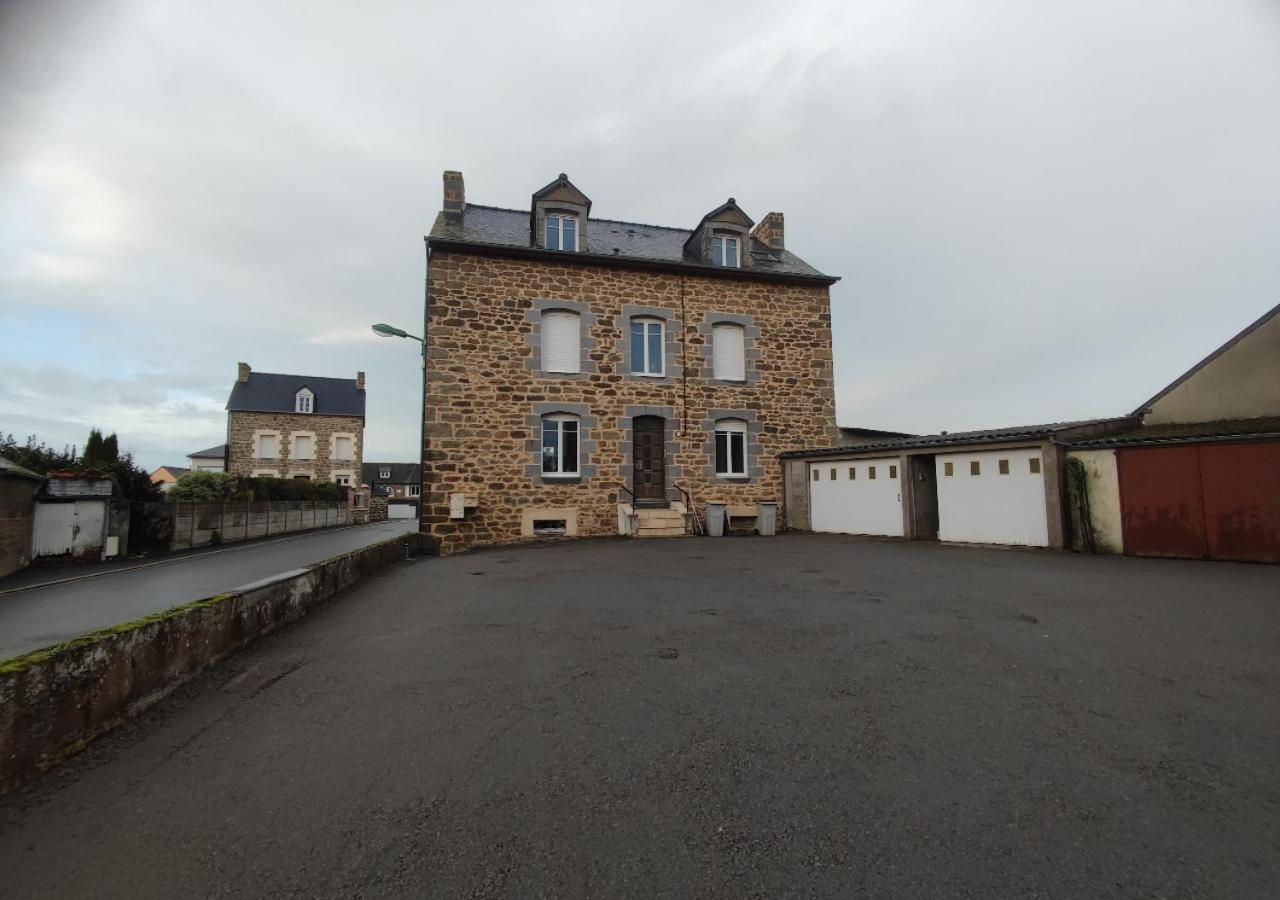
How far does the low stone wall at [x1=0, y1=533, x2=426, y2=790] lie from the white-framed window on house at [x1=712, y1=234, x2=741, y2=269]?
13.8 metres

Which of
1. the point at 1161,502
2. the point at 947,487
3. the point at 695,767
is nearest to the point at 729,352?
the point at 947,487

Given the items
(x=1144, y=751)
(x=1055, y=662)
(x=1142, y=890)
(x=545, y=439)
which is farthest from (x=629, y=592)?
(x=545, y=439)

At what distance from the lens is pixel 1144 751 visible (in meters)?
2.81

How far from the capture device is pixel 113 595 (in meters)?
8.10

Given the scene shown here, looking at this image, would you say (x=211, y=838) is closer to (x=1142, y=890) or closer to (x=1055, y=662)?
(x=1142, y=890)

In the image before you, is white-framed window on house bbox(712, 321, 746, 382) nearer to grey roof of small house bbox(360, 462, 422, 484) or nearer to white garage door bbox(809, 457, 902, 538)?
white garage door bbox(809, 457, 902, 538)

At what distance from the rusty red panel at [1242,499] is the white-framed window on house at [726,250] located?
1080cm

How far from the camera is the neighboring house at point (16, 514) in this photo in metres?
10.7

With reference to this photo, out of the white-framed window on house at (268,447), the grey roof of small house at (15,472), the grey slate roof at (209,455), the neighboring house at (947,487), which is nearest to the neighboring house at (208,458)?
the grey slate roof at (209,455)

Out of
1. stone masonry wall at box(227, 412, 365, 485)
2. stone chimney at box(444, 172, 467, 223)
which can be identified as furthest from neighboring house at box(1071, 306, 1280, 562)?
stone masonry wall at box(227, 412, 365, 485)

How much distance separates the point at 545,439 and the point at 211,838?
39.2 ft

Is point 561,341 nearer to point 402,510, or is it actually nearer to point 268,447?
point 268,447

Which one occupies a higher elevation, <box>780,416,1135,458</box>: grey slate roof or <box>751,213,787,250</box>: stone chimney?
<box>751,213,787,250</box>: stone chimney

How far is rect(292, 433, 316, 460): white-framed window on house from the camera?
123 ft
